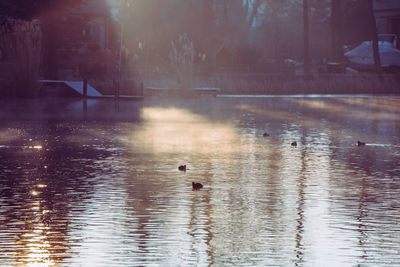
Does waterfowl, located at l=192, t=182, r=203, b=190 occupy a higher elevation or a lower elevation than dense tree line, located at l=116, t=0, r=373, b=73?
lower

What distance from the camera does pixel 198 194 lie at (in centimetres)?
972

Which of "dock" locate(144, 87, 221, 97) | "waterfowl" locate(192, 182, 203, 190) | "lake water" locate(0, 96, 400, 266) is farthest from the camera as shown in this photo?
"dock" locate(144, 87, 221, 97)

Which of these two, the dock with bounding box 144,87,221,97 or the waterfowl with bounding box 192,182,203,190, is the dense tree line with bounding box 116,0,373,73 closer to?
the dock with bounding box 144,87,221,97

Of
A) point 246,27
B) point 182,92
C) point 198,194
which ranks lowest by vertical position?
point 198,194

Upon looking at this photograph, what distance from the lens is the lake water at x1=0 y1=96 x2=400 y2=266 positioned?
6734 mm

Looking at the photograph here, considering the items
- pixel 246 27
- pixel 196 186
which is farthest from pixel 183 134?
pixel 246 27

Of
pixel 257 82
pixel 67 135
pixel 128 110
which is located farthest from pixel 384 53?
pixel 67 135

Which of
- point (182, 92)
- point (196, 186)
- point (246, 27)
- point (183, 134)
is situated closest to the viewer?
point (196, 186)

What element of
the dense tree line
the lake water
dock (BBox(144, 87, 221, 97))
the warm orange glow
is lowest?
the lake water

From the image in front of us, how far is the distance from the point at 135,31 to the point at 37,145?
148 feet

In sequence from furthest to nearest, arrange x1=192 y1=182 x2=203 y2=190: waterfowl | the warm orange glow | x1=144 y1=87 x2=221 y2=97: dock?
x1=144 y1=87 x2=221 y2=97: dock → the warm orange glow → x1=192 y1=182 x2=203 y2=190: waterfowl

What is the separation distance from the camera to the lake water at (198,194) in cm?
673

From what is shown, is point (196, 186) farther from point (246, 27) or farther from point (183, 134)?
point (246, 27)

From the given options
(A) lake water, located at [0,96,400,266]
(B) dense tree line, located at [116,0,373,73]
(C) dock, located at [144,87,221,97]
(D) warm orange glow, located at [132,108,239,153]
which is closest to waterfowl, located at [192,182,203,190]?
(A) lake water, located at [0,96,400,266]
